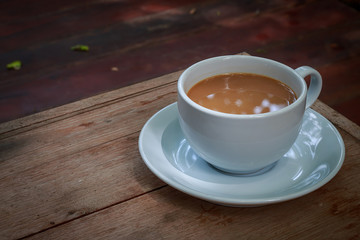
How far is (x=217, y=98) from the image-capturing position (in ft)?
1.92

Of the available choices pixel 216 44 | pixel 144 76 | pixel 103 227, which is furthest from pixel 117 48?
pixel 103 227

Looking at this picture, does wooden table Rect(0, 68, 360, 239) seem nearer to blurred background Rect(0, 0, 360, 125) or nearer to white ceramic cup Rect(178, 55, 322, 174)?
white ceramic cup Rect(178, 55, 322, 174)

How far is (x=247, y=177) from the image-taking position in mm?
570

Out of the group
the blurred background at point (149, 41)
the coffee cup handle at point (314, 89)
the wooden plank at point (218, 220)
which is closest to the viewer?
the wooden plank at point (218, 220)

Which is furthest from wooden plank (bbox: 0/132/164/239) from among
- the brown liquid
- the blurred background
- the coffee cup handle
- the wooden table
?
the blurred background

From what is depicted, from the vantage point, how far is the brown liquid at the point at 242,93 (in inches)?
22.2

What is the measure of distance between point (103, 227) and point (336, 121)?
15.8 inches

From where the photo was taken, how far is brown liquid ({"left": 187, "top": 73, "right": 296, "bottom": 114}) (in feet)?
1.85

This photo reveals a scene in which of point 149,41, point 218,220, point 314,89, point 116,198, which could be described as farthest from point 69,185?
point 149,41

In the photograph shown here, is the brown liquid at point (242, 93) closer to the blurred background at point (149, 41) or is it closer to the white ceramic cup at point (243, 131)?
the white ceramic cup at point (243, 131)

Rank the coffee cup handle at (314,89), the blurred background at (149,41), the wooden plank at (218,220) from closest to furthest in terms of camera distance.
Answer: the wooden plank at (218,220)
the coffee cup handle at (314,89)
the blurred background at (149,41)

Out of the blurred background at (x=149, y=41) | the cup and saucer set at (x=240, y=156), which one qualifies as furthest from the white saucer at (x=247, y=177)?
the blurred background at (x=149, y=41)

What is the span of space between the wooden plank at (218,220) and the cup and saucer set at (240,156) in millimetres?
22

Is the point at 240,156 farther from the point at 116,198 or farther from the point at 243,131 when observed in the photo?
the point at 116,198
